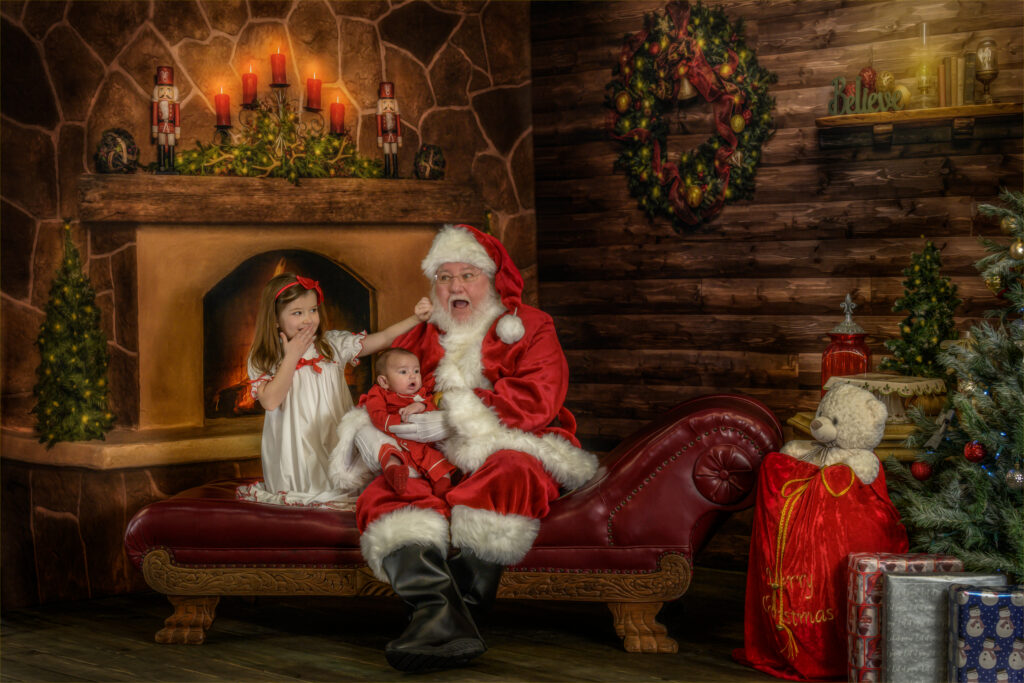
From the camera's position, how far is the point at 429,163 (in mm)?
5453

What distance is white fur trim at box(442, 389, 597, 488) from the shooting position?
3.88 meters

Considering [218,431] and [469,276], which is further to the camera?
[218,431]

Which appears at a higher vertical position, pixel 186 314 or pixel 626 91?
pixel 626 91

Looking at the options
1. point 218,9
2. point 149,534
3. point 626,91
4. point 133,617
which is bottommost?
point 133,617

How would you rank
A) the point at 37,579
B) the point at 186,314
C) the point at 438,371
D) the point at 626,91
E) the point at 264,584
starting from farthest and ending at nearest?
1. the point at 626,91
2. the point at 186,314
3. the point at 37,579
4. the point at 438,371
5. the point at 264,584

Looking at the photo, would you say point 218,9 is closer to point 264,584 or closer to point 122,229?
point 122,229

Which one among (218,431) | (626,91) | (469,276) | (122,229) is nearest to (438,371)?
(469,276)

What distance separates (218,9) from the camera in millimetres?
5039

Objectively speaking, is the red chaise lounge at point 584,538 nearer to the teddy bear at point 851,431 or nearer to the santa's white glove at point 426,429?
the teddy bear at point 851,431

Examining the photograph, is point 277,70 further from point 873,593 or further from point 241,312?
point 873,593

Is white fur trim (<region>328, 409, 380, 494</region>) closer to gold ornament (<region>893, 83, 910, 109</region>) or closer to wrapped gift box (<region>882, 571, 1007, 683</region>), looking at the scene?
wrapped gift box (<region>882, 571, 1007, 683</region>)

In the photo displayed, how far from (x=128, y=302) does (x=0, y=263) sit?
571mm

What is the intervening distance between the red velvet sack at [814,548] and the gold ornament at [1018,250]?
0.85 m

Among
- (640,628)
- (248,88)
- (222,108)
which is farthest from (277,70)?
(640,628)
